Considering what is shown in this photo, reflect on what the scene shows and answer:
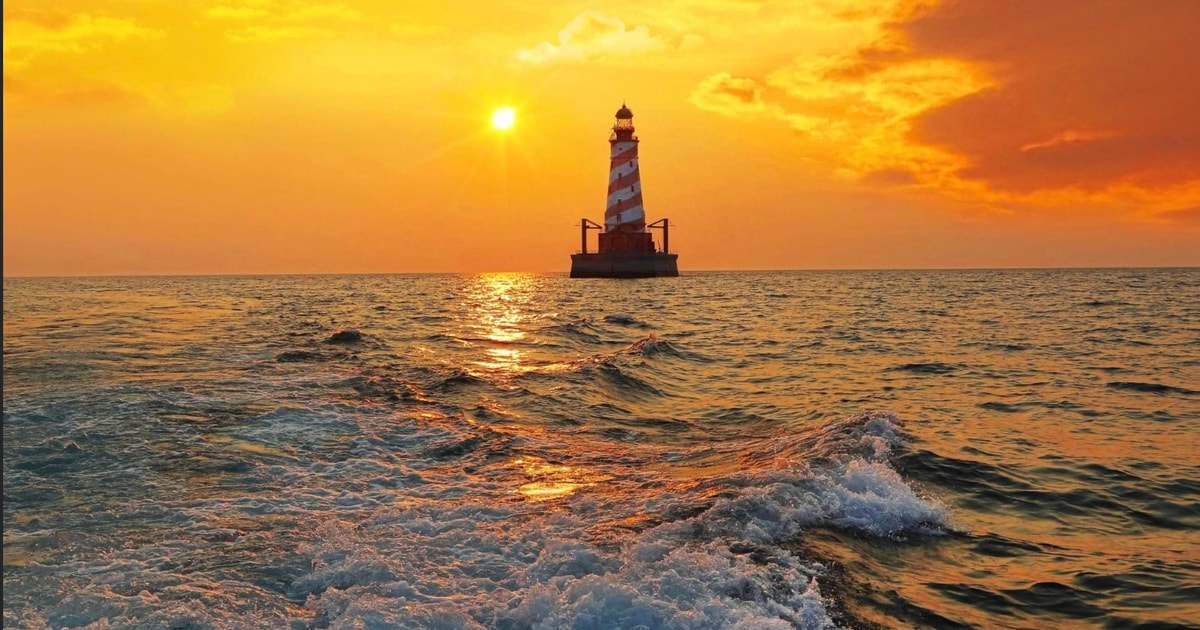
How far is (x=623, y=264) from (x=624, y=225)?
13.8 feet

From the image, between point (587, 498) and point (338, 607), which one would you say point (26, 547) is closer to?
point (338, 607)

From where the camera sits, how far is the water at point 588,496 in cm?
513

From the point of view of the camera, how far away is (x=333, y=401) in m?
12.3

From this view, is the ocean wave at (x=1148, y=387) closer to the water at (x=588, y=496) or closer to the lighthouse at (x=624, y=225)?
the water at (x=588, y=496)

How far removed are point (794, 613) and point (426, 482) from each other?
4283 millimetres

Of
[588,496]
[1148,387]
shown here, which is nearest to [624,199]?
[1148,387]

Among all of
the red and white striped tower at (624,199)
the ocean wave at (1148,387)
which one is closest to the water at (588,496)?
the ocean wave at (1148,387)

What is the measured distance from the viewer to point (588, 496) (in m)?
7.47

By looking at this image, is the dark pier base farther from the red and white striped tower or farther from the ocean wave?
the ocean wave

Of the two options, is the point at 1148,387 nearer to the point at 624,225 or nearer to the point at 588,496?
the point at 588,496

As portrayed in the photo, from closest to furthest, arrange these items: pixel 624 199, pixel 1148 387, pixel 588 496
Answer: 1. pixel 588 496
2. pixel 1148 387
3. pixel 624 199

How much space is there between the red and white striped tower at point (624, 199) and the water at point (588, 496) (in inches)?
2572

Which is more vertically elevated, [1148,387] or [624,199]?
[624,199]

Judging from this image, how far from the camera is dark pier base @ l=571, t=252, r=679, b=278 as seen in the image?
277 ft
